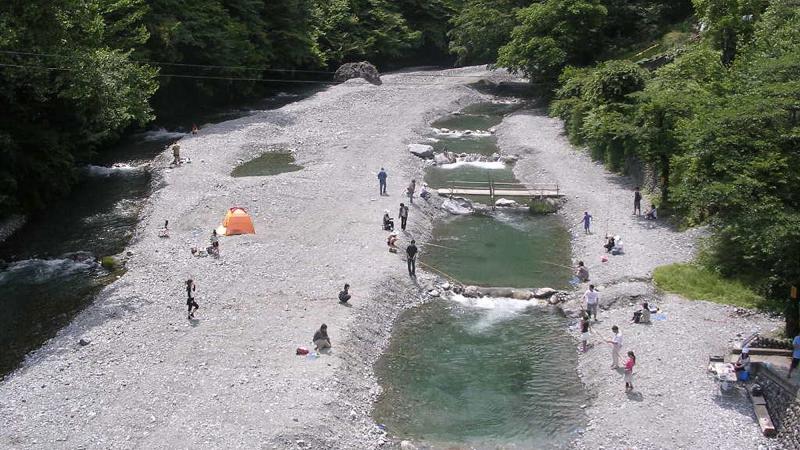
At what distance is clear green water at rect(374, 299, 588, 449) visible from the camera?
20.3m

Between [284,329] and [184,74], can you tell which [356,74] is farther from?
[284,329]

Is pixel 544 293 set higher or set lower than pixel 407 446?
higher

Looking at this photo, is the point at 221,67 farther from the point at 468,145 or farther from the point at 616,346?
the point at 616,346

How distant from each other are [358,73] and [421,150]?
27.4 meters

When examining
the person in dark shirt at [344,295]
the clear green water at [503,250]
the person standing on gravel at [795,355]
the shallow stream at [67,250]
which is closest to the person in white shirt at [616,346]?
the person standing on gravel at [795,355]

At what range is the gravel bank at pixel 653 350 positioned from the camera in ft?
63.2

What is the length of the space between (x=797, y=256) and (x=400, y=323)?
1301 cm

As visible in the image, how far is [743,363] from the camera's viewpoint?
20906 mm

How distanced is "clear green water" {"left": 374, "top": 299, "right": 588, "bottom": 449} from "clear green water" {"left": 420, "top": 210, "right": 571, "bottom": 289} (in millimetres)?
2476

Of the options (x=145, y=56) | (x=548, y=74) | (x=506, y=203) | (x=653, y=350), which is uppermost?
(x=145, y=56)

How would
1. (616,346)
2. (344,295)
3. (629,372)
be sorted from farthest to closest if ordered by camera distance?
(344,295) → (616,346) → (629,372)

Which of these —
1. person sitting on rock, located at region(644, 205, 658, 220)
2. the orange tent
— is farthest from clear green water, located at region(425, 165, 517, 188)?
the orange tent

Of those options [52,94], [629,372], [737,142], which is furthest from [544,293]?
[52,94]

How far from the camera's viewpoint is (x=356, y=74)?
72.4 metres
